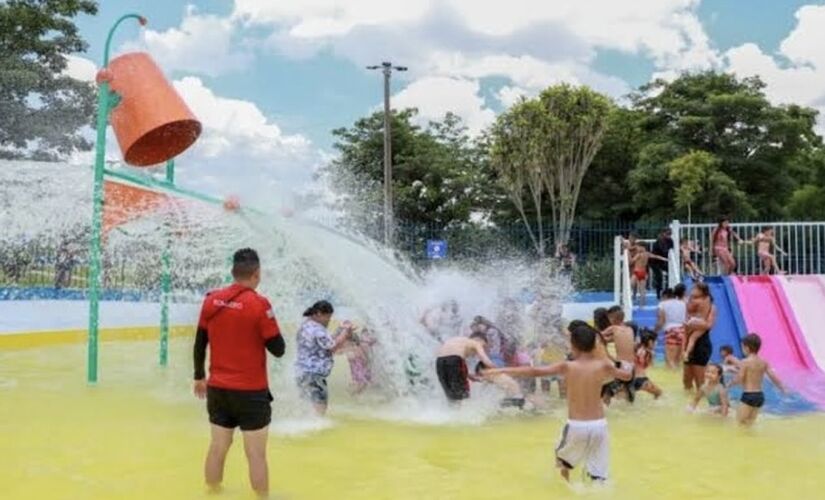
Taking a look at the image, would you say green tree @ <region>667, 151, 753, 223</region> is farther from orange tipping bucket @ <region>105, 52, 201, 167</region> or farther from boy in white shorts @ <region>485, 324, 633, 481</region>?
boy in white shorts @ <region>485, 324, 633, 481</region>

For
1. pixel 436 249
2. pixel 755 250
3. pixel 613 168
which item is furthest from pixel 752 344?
pixel 613 168

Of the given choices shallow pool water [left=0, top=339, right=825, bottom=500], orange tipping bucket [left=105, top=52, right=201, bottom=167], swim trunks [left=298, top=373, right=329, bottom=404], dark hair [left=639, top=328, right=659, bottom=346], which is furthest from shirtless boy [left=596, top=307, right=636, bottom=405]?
orange tipping bucket [left=105, top=52, right=201, bottom=167]

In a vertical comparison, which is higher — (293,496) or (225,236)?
(225,236)

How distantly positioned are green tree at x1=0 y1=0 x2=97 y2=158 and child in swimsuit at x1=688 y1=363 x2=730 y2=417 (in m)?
19.4

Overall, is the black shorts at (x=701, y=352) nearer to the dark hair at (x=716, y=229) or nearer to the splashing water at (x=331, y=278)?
the splashing water at (x=331, y=278)

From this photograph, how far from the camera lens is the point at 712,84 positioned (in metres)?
38.0

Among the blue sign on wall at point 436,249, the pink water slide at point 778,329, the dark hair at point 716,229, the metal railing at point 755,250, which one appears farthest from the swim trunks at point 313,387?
the blue sign on wall at point 436,249

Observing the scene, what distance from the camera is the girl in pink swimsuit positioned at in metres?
15.3

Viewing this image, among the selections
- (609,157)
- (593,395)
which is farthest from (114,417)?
(609,157)

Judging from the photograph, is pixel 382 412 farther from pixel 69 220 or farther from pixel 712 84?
pixel 712 84

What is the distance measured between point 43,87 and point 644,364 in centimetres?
1869

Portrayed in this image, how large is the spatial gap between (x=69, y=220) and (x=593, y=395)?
11.1 meters

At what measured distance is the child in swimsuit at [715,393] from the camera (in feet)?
28.2

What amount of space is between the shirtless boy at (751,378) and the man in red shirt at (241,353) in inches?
191
